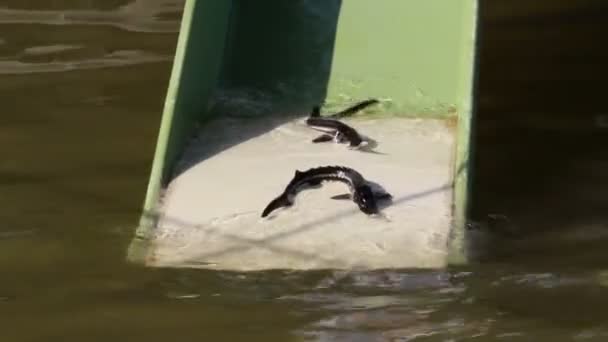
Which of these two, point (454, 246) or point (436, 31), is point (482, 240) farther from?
point (436, 31)

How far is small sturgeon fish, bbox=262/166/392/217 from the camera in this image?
444 cm

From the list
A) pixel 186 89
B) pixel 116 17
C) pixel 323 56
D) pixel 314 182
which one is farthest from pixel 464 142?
pixel 116 17

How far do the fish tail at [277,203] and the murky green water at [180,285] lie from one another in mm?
304

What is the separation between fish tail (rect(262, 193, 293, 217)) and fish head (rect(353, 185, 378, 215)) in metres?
0.25

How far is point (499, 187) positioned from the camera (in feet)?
16.5

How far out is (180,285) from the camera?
4.26 metres

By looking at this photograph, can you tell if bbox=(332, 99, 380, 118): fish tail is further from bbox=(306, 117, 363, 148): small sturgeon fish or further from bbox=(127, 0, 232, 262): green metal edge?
bbox=(127, 0, 232, 262): green metal edge

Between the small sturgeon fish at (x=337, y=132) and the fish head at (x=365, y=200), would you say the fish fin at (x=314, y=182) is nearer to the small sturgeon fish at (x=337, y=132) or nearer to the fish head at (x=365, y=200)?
the fish head at (x=365, y=200)

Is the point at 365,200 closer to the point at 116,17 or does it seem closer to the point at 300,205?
the point at 300,205

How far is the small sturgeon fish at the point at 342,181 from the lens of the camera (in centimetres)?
444

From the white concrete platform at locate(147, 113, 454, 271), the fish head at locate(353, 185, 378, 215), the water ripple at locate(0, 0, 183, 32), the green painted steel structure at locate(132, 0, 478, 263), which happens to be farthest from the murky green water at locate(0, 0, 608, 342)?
the water ripple at locate(0, 0, 183, 32)

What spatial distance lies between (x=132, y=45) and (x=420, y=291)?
9.72 feet

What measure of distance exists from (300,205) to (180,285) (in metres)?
0.57

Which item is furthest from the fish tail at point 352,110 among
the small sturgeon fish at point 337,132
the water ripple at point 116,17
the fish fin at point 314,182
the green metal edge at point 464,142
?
the water ripple at point 116,17
